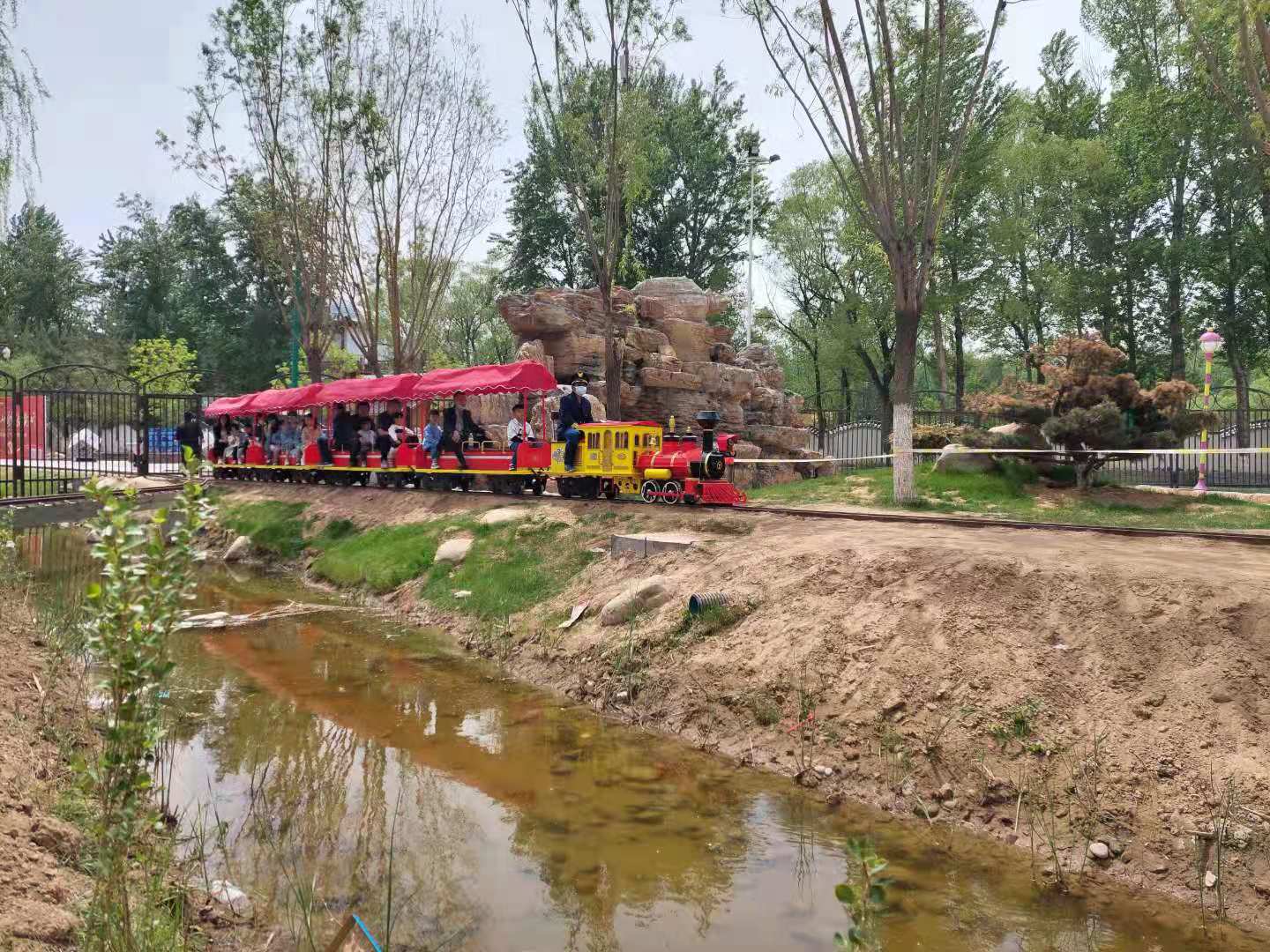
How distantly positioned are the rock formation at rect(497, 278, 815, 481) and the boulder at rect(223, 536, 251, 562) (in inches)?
387

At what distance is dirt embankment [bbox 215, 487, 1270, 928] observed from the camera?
5715 millimetres

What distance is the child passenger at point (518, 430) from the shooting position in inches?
707

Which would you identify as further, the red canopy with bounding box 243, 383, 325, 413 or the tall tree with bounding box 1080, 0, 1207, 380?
the tall tree with bounding box 1080, 0, 1207, 380

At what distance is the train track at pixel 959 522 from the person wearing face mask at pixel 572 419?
825 mm

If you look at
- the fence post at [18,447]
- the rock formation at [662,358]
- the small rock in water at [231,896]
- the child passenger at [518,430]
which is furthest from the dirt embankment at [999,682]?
the rock formation at [662,358]

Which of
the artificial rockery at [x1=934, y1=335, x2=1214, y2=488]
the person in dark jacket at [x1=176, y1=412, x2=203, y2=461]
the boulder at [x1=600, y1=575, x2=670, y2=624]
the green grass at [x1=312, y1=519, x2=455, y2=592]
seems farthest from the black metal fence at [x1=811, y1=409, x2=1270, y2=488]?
the person in dark jacket at [x1=176, y1=412, x2=203, y2=461]

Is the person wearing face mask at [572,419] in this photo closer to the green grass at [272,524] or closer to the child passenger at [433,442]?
the child passenger at [433,442]

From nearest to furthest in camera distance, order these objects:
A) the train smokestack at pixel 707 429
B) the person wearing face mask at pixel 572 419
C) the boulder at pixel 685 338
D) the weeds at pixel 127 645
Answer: the weeds at pixel 127 645 → the train smokestack at pixel 707 429 → the person wearing face mask at pixel 572 419 → the boulder at pixel 685 338

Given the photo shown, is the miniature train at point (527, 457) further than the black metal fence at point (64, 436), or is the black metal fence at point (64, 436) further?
the black metal fence at point (64, 436)

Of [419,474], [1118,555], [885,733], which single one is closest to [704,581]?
[885,733]

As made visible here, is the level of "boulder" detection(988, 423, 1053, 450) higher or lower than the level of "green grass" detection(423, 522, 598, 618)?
higher

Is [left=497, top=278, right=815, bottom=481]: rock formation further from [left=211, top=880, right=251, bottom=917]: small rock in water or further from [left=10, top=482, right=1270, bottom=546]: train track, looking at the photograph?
[left=211, top=880, right=251, bottom=917]: small rock in water

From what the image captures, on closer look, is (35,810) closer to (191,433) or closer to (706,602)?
(706,602)

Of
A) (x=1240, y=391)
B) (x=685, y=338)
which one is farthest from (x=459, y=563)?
(x=1240, y=391)
